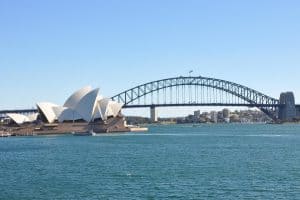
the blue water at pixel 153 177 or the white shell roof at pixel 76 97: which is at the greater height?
the white shell roof at pixel 76 97

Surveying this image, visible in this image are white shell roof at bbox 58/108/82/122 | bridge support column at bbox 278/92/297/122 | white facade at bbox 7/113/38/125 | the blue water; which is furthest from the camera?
bridge support column at bbox 278/92/297/122

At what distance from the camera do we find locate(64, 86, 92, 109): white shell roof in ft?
331

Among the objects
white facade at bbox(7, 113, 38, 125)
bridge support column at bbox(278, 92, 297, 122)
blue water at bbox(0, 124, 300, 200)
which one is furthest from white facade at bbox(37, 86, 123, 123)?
bridge support column at bbox(278, 92, 297, 122)

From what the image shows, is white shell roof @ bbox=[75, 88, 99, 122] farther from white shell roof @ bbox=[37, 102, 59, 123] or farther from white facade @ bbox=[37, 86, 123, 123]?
white shell roof @ bbox=[37, 102, 59, 123]

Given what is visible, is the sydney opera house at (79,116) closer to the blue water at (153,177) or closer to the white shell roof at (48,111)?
the white shell roof at (48,111)

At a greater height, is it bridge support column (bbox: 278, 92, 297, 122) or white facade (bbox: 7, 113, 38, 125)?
bridge support column (bbox: 278, 92, 297, 122)

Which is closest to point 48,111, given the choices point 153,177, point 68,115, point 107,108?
point 68,115

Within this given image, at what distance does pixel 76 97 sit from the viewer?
10319 cm

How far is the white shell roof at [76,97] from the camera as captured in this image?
100812 mm

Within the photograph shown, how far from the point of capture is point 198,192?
25359mm

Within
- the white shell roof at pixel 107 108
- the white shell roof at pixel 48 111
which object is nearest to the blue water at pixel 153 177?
the white shell roof at pixel 107 108

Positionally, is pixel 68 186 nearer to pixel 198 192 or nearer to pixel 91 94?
pixel 198 192

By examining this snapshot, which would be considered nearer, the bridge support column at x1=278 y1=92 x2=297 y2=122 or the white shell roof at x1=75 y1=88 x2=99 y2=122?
the white shell roof at x1=75 y1=88 x2=99 y2=122

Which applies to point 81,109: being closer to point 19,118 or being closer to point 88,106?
point 88,106
